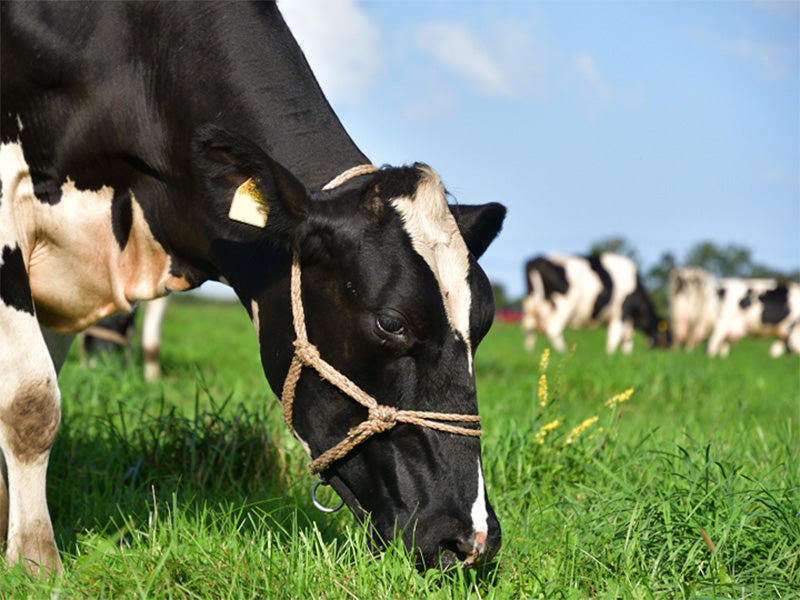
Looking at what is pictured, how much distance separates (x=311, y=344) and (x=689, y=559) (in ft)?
4.63

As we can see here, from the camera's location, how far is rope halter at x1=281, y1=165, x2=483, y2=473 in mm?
2561

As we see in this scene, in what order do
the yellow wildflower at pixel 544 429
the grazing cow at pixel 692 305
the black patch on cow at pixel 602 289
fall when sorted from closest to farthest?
the yellow wildflower at pixel 544 429, the black patch on cow at pixel 602 289, the grazing cow at pixel 692 305

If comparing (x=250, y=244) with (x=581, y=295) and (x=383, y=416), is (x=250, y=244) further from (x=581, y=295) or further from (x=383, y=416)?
(x=581, y=295)

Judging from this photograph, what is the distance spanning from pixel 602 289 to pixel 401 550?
65.1 ft

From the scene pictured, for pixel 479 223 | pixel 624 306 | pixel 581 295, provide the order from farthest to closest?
pixel 624 306, pixel 581 295, pixel 479 223

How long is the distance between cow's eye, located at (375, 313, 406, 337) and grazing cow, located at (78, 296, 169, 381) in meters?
6.36

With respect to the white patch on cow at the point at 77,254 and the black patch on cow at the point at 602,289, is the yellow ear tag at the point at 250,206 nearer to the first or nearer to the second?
the white patch on cow at the point at 77,254

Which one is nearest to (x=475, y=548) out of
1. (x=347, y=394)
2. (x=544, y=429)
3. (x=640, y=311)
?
(x=347, y=394)

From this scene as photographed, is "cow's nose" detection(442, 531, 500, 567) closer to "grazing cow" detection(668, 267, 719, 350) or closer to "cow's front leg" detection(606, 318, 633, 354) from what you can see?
"cow's front leg" detection(606, 318, 633, 354)

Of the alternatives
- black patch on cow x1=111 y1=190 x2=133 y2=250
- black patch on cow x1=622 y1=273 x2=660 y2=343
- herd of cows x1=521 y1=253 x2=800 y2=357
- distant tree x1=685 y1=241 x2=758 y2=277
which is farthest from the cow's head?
distant tree x1=685 y1=241 x2=758 y2=277

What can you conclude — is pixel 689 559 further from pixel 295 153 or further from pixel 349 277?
pixel 295 153

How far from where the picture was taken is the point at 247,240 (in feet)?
9.46

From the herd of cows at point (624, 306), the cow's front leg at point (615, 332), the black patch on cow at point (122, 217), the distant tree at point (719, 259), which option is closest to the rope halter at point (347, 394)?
the black patch on cow at point (122, 217)

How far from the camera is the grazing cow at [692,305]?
2805cm
